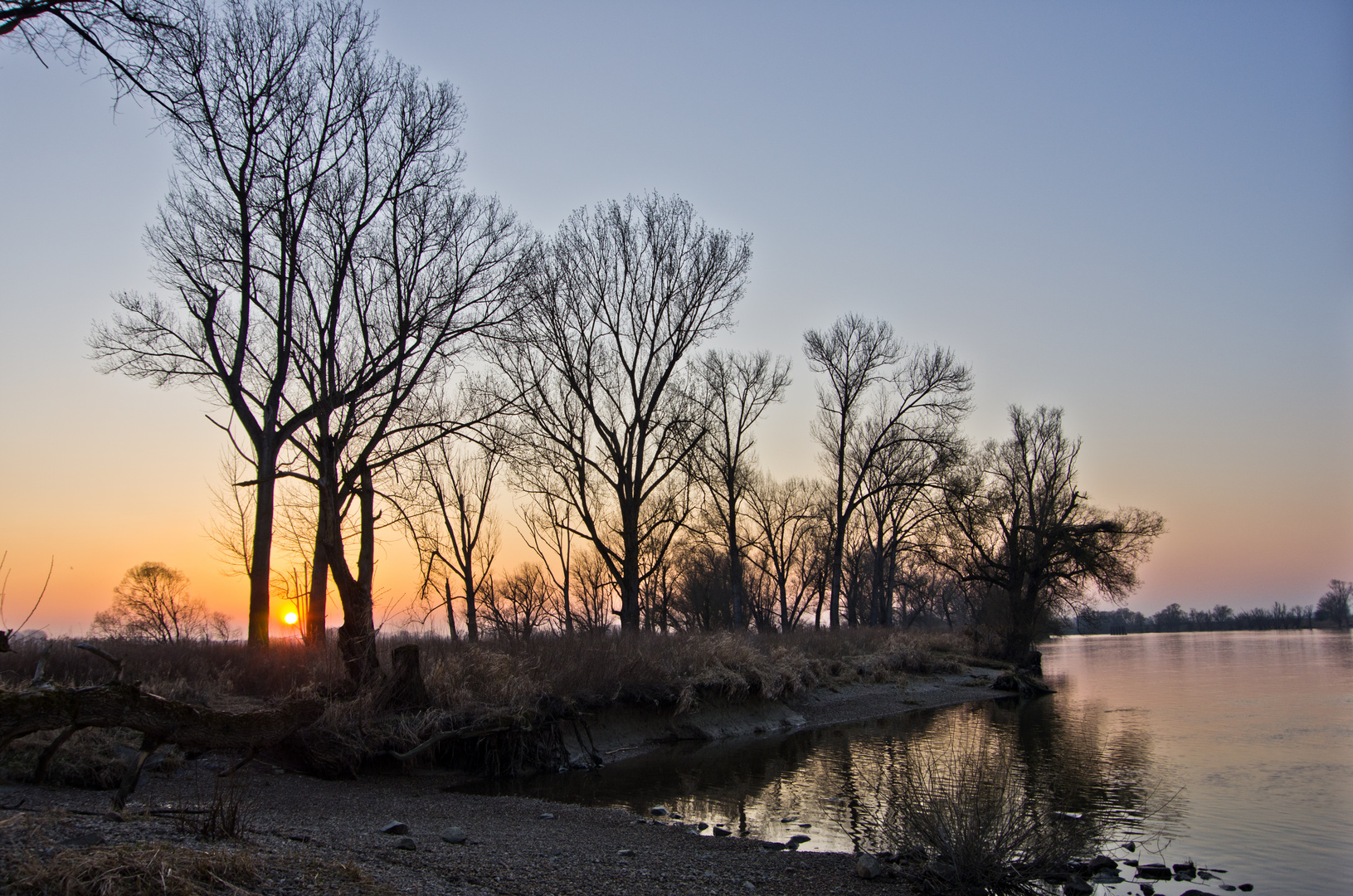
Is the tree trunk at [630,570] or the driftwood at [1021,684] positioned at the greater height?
the tree trunk at [630,570]

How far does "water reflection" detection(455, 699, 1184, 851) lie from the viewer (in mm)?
10727

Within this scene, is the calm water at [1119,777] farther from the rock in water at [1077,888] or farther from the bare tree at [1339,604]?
the bare tree at [1339,604]

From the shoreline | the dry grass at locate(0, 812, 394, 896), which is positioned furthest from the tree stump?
the dry grass at locate(0, 812, 394, 896)

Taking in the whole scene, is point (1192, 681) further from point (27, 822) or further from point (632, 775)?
point (27, 822)

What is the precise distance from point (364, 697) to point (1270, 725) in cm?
1885

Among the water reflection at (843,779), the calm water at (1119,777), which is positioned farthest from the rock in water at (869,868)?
the calm water at (1119,777)

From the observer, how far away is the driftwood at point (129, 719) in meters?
6.25

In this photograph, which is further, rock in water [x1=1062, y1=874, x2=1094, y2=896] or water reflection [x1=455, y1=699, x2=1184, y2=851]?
water reflection [x1=455, y1=699, x2=1184, y2=851]

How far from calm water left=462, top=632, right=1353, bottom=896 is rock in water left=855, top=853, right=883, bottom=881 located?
1.42m

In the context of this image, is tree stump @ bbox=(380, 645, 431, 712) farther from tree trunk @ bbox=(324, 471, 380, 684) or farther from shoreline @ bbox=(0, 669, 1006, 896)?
shoreline @ bbox=(0, 669, 1006, 896)

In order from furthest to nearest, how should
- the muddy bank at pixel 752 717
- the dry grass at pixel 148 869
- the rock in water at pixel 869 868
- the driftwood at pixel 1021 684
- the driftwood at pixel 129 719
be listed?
the driftwood at pixel 1021 684
the muddy bank at pixel 752 717
the rock in water at pixel 869 868
the driftwood at pixel 129 719
the dry grass at pixel 148 869

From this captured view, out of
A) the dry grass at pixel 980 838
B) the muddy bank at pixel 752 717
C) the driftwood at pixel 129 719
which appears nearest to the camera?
the driftwood at pixel 129 719

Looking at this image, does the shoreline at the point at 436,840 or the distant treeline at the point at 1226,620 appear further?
the distant treeline at the point at 1226,620

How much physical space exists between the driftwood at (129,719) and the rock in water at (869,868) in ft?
21.3
